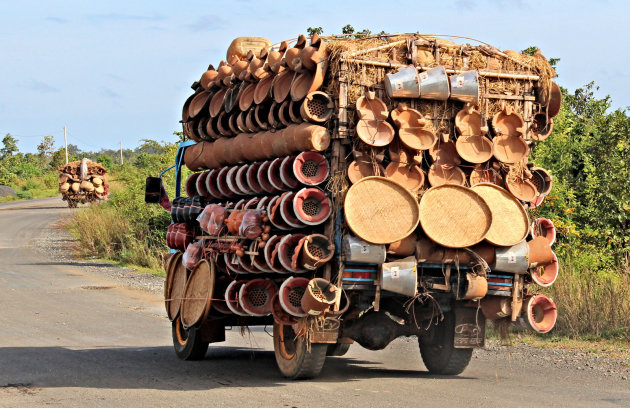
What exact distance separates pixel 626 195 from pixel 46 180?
190 feet

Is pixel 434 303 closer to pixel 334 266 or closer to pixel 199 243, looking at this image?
pixel 334 266

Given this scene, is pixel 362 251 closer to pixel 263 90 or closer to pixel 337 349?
pixel 263 90

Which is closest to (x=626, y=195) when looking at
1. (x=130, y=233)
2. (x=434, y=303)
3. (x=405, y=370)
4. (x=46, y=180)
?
(x=405, y=370)

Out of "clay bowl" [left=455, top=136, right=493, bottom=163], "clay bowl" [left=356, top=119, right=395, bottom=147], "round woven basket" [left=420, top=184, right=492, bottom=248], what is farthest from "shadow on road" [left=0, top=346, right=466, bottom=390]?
"clay bowl" [left=356, top=119, right=395, bottom=147]

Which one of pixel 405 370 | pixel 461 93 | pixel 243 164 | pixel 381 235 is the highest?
pixel 461 93

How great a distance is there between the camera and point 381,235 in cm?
813

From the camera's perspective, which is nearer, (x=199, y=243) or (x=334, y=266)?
(x=334, y=266)

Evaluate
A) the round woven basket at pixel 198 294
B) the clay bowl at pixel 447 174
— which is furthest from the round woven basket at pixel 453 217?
the round woven basket at pixel 198 294

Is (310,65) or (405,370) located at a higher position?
(310,65)

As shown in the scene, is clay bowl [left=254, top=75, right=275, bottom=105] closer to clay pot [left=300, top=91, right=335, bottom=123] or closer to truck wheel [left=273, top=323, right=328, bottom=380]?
clay pot [left=300, top=91, right=335, bottom=123]

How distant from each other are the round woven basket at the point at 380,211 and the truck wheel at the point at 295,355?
4.36 ft

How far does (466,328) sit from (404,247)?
129 centimetres

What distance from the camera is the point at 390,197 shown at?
828 centimetres

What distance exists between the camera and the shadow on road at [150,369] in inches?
356
